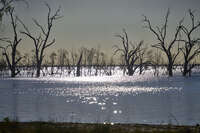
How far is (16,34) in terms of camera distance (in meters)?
47.8

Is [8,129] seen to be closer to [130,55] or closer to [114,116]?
[114,116]

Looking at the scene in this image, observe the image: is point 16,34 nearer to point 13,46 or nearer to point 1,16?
point 13,46

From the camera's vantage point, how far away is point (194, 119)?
11.9 meters

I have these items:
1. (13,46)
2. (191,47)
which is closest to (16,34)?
(13,46)

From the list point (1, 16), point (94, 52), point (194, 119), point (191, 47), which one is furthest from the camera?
point (94, 52)

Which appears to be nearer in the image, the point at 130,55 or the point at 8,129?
the point at 8,129

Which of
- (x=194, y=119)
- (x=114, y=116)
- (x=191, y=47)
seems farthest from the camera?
(x=191, y=47)

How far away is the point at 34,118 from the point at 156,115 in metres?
4.11

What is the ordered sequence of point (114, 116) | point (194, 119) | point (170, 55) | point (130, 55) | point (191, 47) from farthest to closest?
point (130, 55), point (170, 55), point (191, 47), point (114, 116), point (194, 119)

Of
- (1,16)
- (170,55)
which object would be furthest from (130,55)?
(1,16)

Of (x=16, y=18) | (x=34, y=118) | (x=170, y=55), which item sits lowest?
(x=34, y=118)

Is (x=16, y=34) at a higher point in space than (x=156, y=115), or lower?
higher

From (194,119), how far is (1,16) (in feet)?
30.8

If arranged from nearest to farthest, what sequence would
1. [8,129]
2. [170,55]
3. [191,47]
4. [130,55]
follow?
[8,129], [191,47], [170,55], [130,55]
